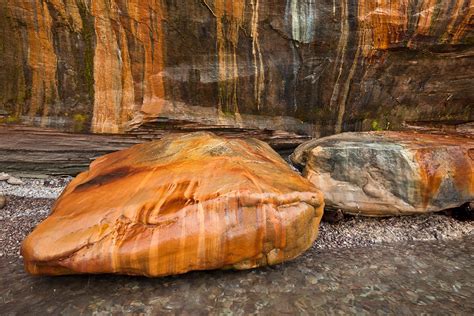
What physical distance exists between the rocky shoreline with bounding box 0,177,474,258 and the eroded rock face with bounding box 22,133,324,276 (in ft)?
3.23

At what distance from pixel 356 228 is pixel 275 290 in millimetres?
2070

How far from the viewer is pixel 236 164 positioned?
4652 mm

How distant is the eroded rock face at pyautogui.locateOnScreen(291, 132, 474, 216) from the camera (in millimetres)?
5383

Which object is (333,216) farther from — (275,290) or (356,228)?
(275,290)

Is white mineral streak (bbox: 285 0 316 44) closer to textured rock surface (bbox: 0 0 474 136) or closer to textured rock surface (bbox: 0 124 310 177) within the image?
textured rock surface (bbox: 0 0 474 136)

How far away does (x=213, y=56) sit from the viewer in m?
6.50

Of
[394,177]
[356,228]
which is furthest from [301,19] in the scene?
[356,228]

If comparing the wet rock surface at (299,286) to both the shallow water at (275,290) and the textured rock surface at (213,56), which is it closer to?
the shallow water at (275,290)

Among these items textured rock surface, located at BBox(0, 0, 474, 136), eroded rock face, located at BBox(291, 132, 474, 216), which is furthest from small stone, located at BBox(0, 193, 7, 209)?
eroded rock face, located at BBox(291, 132, 474, 216)

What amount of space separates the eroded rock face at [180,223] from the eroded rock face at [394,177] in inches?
44.1

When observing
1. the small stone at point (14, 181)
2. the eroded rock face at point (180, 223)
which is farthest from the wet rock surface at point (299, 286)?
the small stone at point (14, 181)

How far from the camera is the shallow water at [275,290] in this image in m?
3.72

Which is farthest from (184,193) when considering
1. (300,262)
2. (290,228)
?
(300,262)

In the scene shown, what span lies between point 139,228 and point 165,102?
330 centimetres
